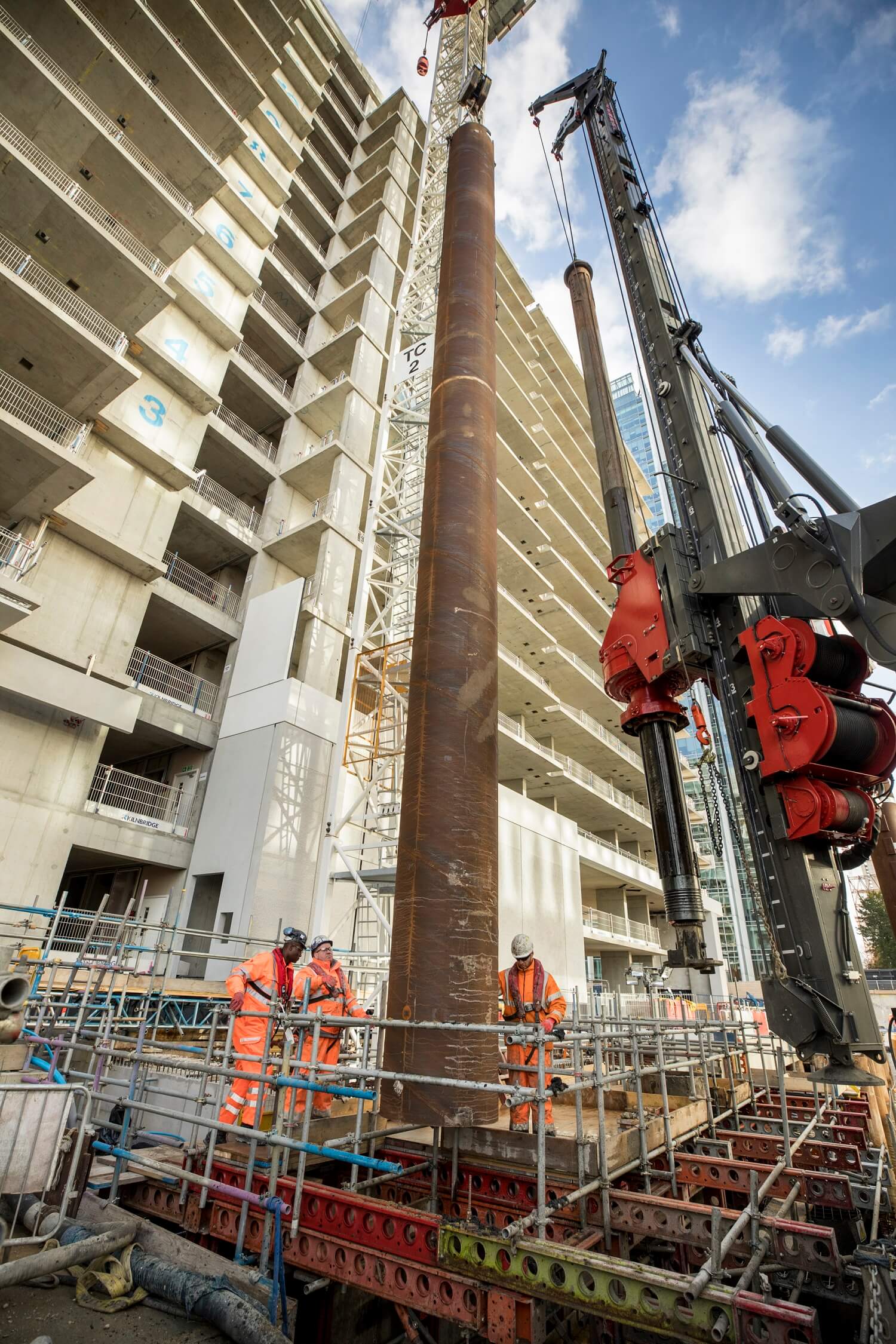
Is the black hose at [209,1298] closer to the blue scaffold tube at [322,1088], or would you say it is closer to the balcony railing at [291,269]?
the blue scaffold tube at [322,1088]

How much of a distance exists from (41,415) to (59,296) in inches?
107

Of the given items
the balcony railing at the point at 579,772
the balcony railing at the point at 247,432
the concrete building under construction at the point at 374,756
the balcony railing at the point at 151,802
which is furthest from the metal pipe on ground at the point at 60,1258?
the balcony railing at the point at 247,432

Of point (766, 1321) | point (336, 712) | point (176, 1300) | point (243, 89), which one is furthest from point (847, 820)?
point (243, 89)

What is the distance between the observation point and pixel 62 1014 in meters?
8.13

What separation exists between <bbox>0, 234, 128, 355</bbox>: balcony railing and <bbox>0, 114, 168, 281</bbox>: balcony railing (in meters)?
1.63

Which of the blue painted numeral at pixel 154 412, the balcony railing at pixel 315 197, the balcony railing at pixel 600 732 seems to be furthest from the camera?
the balcony railing at pixel 600 732

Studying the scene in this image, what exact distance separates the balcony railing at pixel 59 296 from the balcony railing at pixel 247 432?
624 centimetres

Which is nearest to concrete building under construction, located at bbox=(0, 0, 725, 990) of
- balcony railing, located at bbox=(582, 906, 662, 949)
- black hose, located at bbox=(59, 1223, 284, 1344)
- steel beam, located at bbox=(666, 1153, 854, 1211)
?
balcony railing, located at bbox=(582, 906, 662, 949)

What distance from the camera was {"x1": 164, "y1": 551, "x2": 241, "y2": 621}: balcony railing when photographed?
69.9 ft

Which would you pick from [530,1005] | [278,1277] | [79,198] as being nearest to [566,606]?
[79,198]

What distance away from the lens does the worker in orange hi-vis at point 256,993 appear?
5965 millimetres

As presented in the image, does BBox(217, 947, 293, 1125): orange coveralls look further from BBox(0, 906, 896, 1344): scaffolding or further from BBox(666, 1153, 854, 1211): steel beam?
BBox(666, 1153, 854, 1211): steel beam

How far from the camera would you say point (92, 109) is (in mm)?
15703

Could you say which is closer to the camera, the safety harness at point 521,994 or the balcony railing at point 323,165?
the safety harness at point 521,994
